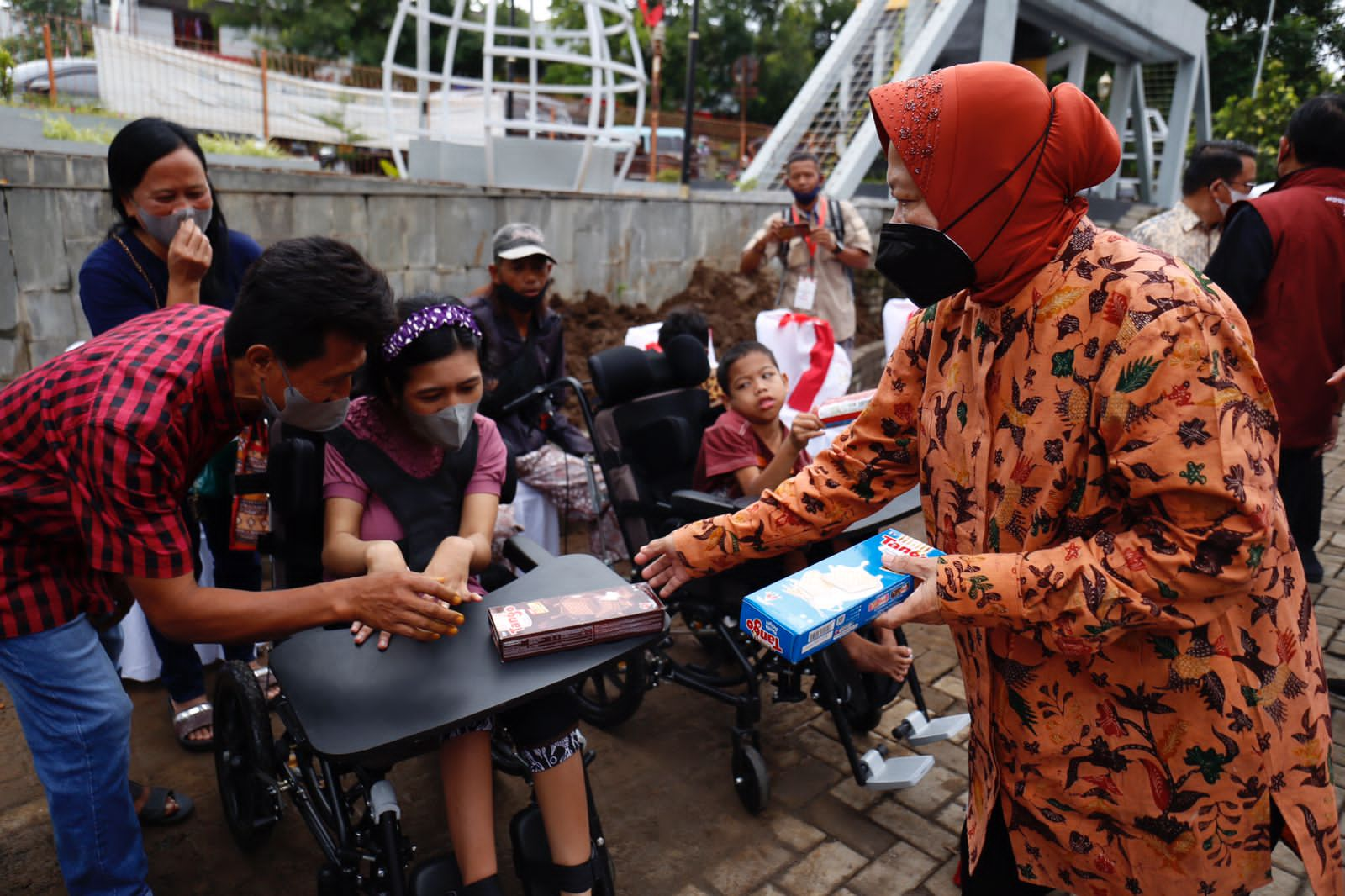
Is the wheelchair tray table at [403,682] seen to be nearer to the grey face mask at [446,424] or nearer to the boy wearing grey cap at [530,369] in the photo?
the grey face mask at [446,424]

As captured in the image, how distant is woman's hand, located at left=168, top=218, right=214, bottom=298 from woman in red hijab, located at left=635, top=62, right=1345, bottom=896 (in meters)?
2.16

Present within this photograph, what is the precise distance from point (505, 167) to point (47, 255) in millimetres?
2978

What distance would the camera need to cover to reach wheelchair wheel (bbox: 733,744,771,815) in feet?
9.04

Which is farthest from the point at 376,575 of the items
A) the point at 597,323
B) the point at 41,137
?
the point at 41,137

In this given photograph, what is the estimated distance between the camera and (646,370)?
3570mm

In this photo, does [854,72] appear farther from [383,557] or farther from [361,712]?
[361,712]

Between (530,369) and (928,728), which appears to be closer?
(928,728)

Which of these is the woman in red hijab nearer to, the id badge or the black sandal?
the black sandal

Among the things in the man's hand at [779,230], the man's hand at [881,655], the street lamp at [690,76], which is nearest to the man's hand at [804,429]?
the man's hand at [881,655]

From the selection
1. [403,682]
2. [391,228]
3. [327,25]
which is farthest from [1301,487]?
[327,25]

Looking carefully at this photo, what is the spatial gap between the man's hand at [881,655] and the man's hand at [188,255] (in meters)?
2.32

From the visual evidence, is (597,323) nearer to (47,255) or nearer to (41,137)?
(47,255)

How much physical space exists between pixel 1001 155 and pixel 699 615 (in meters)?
2.06

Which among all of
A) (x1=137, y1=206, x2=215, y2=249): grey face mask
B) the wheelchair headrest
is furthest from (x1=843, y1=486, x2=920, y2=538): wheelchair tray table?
(x1=137, y1=206, x2=215, y2=249): grey face mask
